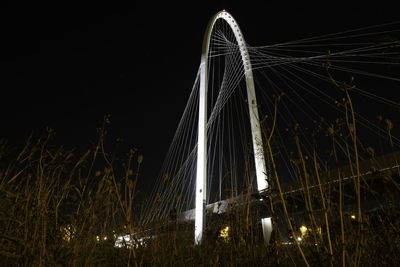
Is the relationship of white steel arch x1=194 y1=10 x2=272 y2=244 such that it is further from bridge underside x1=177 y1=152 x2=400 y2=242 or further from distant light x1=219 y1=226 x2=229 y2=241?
bridge underside x1=177 y1=152 x2=400 y2=242

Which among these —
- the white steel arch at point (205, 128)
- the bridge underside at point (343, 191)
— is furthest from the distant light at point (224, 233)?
the white steel arch at point (205, 128)

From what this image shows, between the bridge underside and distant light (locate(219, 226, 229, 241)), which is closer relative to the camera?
the bridge underside

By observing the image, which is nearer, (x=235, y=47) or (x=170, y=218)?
(x=170, y=218)

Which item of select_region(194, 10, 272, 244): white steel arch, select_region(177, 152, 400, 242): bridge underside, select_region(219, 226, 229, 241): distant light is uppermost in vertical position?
select_region(194, 10, 272, 244): white steel arch

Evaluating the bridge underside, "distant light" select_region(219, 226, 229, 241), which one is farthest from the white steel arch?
the bridge underside

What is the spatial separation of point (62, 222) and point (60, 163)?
15.9 inches

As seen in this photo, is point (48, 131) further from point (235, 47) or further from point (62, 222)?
point (235, 47)

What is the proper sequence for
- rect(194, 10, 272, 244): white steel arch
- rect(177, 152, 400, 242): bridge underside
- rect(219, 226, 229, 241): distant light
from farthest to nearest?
rect(194, 10, 272, 244): white steel arch → rect(219, 226, 229, 241): distant light → rect(177, 152, 400, 242): bridge underside

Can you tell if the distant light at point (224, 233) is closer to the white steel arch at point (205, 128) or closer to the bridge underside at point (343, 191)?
the bridge underside at point (343, 191)

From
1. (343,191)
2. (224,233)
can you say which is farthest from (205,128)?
(343,191)

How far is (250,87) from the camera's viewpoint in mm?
10719

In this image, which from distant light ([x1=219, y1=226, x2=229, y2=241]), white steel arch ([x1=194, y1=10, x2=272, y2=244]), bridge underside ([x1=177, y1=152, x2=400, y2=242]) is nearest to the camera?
bridge underside ([x1=177, y1=152, x2=400, y2=242])

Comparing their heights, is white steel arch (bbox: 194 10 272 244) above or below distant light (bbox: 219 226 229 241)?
above

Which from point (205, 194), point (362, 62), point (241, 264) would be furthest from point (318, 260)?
point (205, 194)
